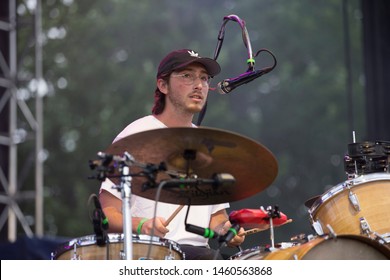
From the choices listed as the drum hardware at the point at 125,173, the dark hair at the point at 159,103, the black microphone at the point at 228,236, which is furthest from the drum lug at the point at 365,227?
the dark hair at the point at 159,103

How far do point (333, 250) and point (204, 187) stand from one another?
23.3 inches

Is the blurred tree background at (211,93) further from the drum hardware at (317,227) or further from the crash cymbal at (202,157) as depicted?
the crash cymbal at (202,157)

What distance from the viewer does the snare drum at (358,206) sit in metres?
3.67

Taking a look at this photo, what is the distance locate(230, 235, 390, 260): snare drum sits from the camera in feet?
9.71

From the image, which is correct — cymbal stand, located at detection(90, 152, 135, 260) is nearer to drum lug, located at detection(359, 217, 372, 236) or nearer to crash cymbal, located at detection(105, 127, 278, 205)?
crash cymbal, located at detection(105, 127, 278, 205)

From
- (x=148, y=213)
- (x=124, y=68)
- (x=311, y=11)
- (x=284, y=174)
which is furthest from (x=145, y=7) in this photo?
(x=148, y=213)

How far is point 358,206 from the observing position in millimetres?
3707

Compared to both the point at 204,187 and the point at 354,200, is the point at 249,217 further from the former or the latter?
the point at 354,200

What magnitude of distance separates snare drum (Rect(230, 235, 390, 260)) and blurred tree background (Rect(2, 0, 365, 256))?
15.1m

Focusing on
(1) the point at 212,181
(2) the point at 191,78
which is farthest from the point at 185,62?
(1) the point at 212,181

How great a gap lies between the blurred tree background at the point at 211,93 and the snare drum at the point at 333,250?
594 inches

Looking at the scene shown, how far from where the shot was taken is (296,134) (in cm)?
1938

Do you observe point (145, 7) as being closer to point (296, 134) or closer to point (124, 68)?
point (124, 68)

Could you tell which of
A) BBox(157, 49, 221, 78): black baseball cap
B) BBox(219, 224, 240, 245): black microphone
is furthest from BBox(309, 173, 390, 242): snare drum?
BBox(157, 49, 221, 78): black baseball cap
